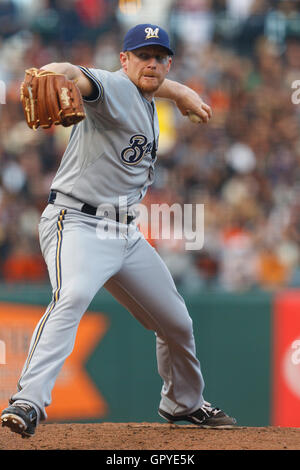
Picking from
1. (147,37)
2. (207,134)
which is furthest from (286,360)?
(147,37)

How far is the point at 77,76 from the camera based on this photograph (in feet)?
9.62

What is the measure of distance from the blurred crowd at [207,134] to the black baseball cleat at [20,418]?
340 cm

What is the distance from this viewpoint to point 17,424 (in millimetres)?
2723

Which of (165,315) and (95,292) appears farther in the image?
(165,315)

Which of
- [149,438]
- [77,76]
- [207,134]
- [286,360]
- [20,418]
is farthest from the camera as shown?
[207,134]

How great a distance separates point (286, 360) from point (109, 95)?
347 cm

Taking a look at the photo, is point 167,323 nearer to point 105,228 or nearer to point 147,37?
point 105,228

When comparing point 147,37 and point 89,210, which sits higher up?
point 147,37

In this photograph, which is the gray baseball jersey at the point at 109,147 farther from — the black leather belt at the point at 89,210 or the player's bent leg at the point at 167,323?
the player's bent leg at the point at 167,323

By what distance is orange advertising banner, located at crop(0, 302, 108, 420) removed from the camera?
19.0ft

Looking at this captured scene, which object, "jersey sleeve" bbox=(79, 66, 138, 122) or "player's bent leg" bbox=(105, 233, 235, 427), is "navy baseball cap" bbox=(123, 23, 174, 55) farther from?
"player's bent leg" bbox=(105, 233, 235, 427)

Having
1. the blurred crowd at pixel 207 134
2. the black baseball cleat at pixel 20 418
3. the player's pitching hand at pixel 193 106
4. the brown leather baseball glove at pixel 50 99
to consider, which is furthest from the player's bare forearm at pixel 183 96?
the blurred crowd at pixel 207 134

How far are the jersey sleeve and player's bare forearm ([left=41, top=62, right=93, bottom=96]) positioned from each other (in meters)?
0.02

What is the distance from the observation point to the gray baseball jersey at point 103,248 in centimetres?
291
